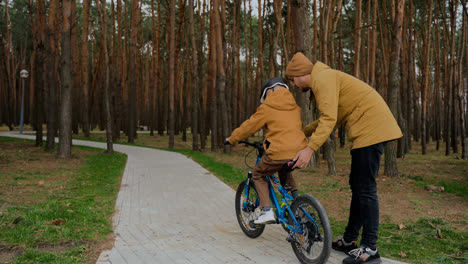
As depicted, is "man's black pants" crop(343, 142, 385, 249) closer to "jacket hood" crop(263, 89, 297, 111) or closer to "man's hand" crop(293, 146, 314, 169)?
"man's hand" crop(293, 146, 314, 169)

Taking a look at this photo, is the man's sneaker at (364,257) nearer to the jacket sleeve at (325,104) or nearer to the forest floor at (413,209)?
the forest floor at (413,209)

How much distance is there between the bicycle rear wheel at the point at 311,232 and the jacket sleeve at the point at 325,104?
0.58 meters

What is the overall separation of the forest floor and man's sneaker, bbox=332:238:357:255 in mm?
402

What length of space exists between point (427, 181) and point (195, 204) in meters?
6.63

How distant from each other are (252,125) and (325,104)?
34.9 inches

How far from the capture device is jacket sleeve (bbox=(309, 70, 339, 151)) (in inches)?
135

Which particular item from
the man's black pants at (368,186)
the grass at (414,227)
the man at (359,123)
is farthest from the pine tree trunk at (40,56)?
the man's black pants at (368,186)

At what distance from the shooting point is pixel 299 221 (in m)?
3.78

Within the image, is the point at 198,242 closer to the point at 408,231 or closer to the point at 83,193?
the point at 408,231

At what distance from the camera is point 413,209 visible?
6.69 meters

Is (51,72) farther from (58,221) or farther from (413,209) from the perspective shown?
(413,209)

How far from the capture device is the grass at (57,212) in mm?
4242

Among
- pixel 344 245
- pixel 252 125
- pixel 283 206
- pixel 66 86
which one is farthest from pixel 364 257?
pixel 66 86

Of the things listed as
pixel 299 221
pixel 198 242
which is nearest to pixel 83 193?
pixel 198 242
